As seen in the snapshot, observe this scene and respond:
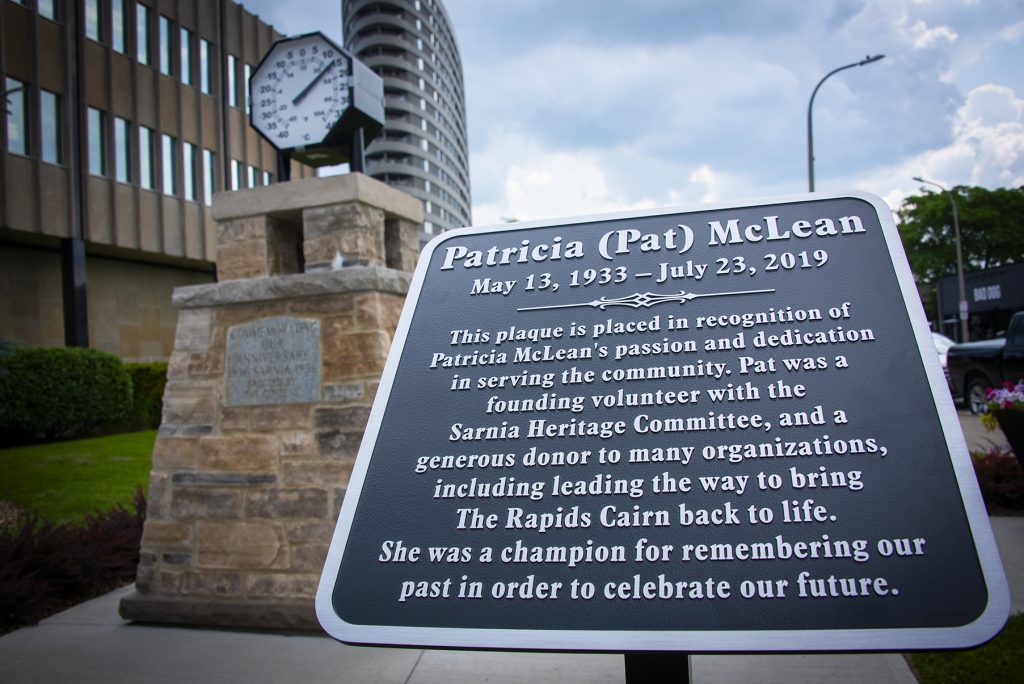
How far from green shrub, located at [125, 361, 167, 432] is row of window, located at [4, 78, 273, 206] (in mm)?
4869

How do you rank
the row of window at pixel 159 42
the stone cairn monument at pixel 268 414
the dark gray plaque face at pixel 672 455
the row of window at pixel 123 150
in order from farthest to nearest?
the row of window at pixel 159 42 < the row of window at pixel 123 150 < the stone cairn monument at pixel 268 414 < the dark gray plaque face at pixel 672 455

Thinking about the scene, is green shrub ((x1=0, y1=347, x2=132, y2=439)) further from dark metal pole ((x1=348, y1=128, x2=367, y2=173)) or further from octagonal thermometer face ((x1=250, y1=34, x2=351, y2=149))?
dark metal pole ((x1=348, y1=128, x2=367, y2=173))

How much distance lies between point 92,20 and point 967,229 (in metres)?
40.0

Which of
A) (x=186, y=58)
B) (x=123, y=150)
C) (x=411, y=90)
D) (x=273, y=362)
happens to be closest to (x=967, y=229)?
(x=186, y=58)

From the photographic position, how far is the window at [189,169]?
20047mm

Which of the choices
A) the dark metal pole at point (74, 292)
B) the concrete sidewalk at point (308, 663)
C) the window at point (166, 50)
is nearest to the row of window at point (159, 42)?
the window at point (166, 50)

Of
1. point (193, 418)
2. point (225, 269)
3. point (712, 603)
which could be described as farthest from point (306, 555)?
point (712, 603)

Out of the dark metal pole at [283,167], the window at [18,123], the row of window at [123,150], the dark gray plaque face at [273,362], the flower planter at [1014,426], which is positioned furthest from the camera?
the row of window at [123,150]

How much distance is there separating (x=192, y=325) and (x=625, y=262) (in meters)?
3.38

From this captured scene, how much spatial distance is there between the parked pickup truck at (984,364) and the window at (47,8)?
60.9 feet

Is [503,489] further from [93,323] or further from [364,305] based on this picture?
[93,323]

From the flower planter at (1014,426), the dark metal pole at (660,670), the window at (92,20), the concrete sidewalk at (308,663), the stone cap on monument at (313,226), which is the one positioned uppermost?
the window at (92,20)

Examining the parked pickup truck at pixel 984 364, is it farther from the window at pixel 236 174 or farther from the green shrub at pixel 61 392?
the window at pixel 236 174

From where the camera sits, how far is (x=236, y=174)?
22.6m
